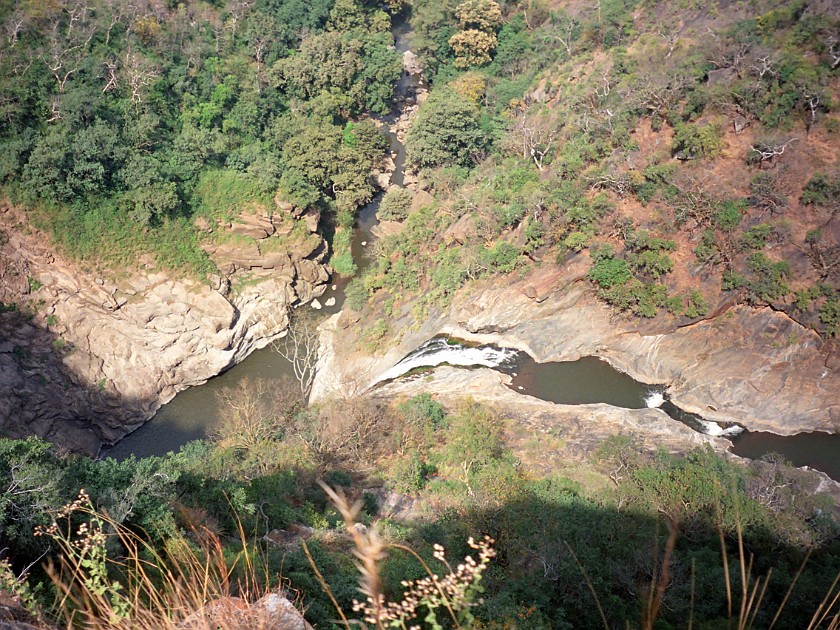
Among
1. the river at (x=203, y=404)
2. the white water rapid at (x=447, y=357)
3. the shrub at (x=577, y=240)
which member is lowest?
the river at (x=203, y=404)

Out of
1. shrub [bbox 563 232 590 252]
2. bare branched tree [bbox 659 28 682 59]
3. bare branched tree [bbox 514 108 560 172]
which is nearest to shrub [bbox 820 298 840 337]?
shrub [bbox 563 232 590 252]

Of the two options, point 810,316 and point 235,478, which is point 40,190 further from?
point 810,316

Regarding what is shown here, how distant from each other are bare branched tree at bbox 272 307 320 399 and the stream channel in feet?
1.54

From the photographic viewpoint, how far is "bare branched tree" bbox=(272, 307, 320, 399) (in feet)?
86.8

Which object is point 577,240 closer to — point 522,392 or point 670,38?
point 522,392

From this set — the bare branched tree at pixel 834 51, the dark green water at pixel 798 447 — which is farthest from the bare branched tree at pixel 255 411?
the bare branched tree at pixel 834 51

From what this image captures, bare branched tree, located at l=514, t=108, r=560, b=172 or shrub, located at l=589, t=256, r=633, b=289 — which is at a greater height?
bare branched tree, located at l=514, t=108, r=560, b=172

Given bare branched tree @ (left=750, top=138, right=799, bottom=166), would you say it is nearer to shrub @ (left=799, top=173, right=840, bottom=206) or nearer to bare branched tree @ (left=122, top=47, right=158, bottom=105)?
shrub @ (left=799, top=173, right=840, bottom=206)

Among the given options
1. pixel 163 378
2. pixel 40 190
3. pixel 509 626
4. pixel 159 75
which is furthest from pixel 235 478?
pixel 159 75

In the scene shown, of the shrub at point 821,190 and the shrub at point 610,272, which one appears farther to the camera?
the shrub at point 610,272

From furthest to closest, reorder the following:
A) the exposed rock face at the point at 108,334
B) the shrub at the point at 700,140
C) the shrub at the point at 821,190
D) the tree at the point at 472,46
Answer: the tree at the point at 472,46, the shrub at the point at 700,140, the exposed rock face at the point at 108,334, the shrub at the point at 821,190

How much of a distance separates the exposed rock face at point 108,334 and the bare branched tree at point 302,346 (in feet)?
1.79

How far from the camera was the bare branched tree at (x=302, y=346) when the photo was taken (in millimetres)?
26469

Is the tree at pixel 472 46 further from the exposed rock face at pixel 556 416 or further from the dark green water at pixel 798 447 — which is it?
the dark green water at pixel 798 447
